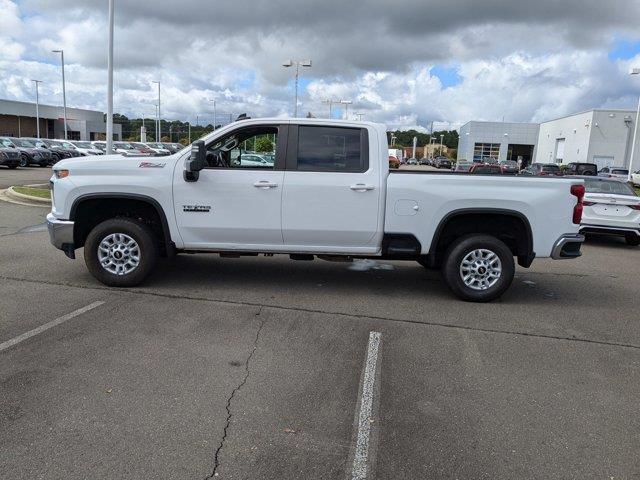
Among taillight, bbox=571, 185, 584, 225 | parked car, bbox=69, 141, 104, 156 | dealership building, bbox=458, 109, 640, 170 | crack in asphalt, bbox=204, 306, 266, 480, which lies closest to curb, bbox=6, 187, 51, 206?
crack in asphalt, bbox=204, 306, 266, 480

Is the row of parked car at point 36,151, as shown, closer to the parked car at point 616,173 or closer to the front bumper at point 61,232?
the front bumper at point 61,232

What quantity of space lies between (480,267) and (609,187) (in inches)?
291

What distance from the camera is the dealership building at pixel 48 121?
71.8 m

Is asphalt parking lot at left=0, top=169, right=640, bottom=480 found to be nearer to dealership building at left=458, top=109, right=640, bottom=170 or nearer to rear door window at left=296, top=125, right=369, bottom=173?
rear door window at left=296, top=125, right=369, bottom=173

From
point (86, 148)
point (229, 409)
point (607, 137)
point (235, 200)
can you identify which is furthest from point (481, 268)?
point (607, 137)

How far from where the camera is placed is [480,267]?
656 centimetres

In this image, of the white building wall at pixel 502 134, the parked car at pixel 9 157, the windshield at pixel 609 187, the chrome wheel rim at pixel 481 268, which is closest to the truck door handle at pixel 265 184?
the chrome wheel rim at pixel 481 268

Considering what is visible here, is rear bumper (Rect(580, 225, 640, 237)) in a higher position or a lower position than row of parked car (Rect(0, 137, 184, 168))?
lower

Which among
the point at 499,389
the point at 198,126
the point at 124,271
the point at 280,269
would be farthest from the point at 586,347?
the point at 198,126

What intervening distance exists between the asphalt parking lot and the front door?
0.68 m

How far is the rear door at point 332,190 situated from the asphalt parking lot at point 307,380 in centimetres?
75

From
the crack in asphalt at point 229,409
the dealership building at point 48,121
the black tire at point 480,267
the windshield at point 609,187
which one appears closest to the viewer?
the crack in asphalt at point 229,409

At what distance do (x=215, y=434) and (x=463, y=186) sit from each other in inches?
163

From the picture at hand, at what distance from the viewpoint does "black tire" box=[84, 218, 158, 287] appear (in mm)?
6469
